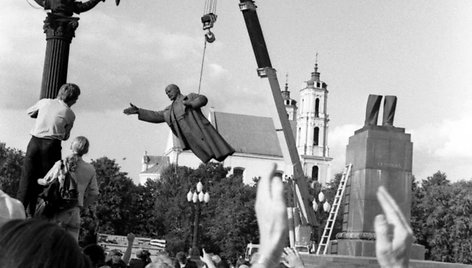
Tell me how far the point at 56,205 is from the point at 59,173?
29cm

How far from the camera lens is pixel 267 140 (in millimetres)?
126875

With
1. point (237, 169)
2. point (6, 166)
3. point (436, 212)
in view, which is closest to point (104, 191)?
point (6, 166)

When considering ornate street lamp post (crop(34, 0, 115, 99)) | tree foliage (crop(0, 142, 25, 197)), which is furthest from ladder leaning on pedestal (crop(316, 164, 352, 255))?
tree foliage (crop(0, 142, 25, 197))

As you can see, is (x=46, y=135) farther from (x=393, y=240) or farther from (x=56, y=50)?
(x=393, y=240)

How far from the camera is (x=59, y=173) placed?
684cm

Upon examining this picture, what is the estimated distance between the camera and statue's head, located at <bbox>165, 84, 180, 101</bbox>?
1070 cm

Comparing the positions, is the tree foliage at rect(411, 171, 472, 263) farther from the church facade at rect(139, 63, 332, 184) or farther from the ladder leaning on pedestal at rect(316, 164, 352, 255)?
the church facade at rect(139, 63, 332, 184)

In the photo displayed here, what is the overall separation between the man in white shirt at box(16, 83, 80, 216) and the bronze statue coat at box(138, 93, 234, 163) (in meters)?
3.04

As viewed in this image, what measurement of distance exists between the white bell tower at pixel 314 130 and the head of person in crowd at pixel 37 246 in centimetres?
13098

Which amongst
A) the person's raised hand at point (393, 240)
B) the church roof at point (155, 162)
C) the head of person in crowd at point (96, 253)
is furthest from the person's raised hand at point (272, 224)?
the church roof at point (155, 162)

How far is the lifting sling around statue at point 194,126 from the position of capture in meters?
10.7

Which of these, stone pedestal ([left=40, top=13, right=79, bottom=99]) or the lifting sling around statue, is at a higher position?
stone pedestal ([left=40, top=13, right=79, bottom=99])

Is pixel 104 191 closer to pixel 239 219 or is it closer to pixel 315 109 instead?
pixel 239 219

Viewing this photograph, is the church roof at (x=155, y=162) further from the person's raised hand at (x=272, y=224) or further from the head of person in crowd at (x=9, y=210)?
the person's raised hand at (x=272, y=224)
